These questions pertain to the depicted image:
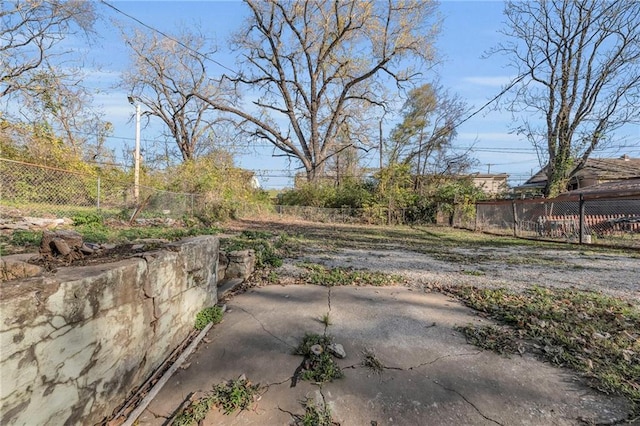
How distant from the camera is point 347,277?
15.5ft

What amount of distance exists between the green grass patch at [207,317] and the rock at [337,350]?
1.24 meters

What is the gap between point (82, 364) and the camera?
1.71m

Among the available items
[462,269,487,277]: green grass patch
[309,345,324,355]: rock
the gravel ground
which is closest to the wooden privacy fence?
the gravel ground

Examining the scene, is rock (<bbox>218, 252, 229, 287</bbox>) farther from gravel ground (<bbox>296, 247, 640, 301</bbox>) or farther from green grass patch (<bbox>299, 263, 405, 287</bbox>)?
gravel ground (<bbox>296, 247, 640, 301</bbox>)

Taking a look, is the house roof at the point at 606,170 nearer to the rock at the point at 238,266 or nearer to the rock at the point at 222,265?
the rock at the point at 238,266

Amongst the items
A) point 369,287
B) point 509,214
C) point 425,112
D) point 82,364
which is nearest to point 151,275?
point 82,364

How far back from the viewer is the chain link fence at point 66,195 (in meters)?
7.58

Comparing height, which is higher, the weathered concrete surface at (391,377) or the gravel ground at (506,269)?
the gravel ground at (506,269)

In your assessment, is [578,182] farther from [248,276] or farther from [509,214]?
[248,276]

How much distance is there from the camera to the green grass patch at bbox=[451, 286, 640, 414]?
231cm

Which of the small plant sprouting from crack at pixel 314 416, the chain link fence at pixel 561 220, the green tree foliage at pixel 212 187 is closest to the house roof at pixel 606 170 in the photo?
the chain link fence at pixel 561 220

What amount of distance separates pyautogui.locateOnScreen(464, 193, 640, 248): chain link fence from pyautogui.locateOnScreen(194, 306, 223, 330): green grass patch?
10.00 m

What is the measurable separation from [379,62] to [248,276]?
65.8 ft

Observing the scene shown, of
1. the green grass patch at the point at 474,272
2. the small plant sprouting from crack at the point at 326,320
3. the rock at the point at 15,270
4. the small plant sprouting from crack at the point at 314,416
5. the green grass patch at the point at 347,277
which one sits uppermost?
the rock at the point at 15,270
